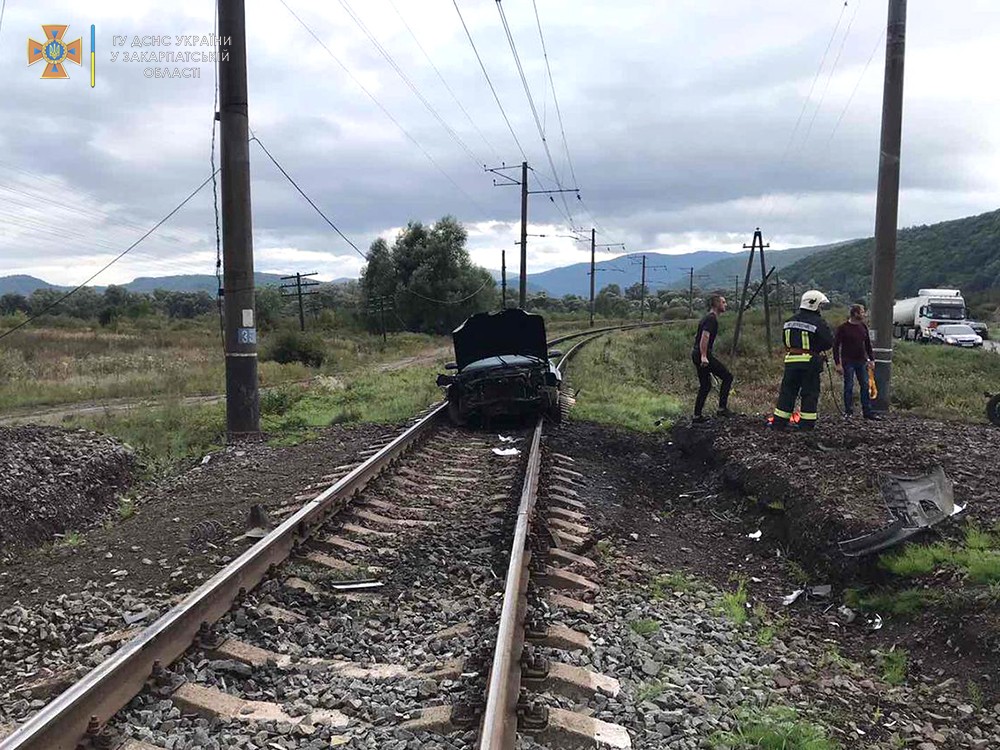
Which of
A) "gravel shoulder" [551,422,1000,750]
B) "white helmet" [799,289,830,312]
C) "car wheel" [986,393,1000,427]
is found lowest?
"gravel shoulder" [551,422,1000,750]

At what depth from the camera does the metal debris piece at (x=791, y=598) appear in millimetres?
5417

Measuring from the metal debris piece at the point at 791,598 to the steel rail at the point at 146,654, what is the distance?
11.0 feet

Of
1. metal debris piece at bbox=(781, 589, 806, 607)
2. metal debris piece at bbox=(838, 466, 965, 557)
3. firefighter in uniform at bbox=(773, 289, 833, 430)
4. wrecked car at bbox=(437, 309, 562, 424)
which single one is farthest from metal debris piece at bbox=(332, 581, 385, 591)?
wrecked car at bbox=(437, 309, 562, 424)

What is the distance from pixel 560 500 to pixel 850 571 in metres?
2.60

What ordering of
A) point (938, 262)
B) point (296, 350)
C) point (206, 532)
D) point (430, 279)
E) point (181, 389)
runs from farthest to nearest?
1. point (938, 262)
2. point (430, 279)
3. point (296, 350)
4. point (181, 389)
5. point (206, 532)

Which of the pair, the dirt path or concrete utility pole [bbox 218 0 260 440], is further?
the dirt path

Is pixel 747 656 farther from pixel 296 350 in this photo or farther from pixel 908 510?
pixel 296 350

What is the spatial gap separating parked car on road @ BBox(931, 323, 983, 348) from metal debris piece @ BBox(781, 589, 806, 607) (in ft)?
132

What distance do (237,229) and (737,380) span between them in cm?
1563

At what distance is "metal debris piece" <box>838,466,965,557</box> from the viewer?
5598mm

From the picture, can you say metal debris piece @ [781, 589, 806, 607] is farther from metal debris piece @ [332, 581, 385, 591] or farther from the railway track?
metal debris piece @ [332, 581, 385, 591]

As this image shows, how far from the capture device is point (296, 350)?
30.9 meters

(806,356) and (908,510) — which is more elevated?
(806,356)

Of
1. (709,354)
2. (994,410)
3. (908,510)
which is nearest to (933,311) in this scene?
(994,410)
